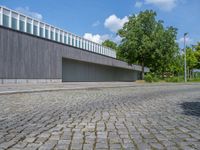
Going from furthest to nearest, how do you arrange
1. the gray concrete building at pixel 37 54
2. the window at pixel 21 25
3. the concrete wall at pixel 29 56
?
the window at pixel 21 25
the gray concrete building at pixel 37 54
the concrete wall at pixel 29 56

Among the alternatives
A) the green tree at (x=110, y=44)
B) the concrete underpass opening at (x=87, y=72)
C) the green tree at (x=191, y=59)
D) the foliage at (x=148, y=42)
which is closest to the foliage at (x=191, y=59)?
the green tree at (x=191, y=59)

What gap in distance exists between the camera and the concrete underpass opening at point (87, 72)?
42.6 metres

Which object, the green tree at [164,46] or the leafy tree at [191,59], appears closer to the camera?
the green tree at [164,46]

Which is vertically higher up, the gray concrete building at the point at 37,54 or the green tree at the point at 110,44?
the green tree at the point at 110,44

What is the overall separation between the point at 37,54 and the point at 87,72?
17.9 m

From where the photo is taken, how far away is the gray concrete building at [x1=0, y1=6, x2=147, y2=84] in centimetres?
2842

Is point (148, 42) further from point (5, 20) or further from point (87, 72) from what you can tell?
point (5, 20)

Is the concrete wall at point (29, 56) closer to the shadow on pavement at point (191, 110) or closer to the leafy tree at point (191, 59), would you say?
the shadow on pavement at point (191, 110)

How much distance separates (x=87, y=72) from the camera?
5000cm

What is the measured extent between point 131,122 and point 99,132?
1413mm

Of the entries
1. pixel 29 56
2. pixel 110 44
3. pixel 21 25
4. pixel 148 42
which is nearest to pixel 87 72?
pixel 148 42

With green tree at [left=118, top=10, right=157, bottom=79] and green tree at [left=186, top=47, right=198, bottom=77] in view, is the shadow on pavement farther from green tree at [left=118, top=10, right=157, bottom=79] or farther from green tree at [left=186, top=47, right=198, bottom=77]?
green tree at [left=186, top=47, right=198, bottom=77]

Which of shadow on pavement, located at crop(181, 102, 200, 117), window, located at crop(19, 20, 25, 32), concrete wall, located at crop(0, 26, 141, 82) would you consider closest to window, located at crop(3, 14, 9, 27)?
window, located at crop(19, 20, 25, 32)

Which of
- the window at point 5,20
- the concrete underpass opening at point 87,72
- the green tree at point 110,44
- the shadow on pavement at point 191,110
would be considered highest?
the green tree at point 110,44
